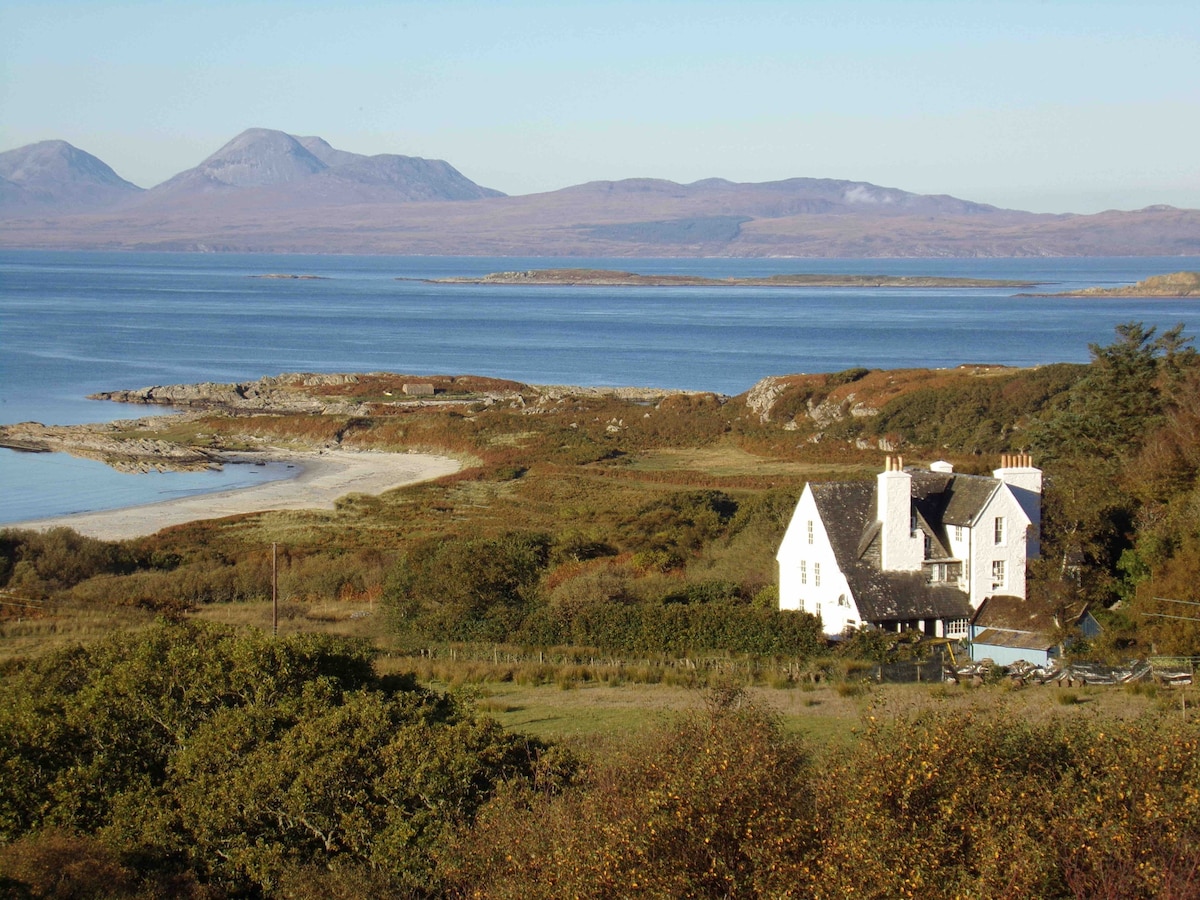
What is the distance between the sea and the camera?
214 feet

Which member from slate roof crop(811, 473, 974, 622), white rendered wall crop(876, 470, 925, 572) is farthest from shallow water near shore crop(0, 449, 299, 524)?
white rendered wall crop(876, 470, 925, 572)

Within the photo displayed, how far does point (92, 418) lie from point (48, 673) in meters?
53.5

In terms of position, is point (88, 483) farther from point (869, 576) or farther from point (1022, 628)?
point (1022, 628)

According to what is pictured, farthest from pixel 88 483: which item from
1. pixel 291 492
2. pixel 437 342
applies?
pixel 437 342

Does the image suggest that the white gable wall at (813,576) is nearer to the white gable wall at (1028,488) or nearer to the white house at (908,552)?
the white house at (908,552)

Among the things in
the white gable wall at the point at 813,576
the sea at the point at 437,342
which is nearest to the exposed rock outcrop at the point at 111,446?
the sea at the point at 437,342

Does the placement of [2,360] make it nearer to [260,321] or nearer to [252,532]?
[260,321]

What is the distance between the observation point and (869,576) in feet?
74.3

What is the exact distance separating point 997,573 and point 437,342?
97.3 metres

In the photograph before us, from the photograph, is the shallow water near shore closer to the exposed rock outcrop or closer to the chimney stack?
the exposed rock outcrop

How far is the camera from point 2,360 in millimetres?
92438

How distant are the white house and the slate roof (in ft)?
0.06

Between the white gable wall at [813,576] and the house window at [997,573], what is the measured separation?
2.52 m

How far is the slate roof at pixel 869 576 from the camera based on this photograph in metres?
22.2
